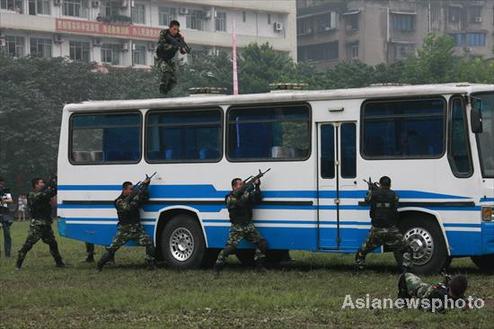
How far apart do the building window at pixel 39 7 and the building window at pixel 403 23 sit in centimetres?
4195

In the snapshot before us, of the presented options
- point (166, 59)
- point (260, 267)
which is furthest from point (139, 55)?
point (260, 267)

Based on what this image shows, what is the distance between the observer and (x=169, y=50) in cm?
1698

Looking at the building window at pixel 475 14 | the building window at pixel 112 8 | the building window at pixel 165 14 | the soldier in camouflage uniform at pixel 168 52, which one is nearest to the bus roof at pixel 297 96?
the soldier in camouflage uniform at pixel 168 52

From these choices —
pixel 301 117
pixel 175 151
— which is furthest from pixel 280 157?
pixel 175 151

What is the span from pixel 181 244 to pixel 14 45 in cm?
6030

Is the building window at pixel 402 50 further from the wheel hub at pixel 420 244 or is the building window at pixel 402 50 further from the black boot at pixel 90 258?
the wheel hub at pixel 420 244

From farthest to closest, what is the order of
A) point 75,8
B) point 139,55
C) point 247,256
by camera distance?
point 139,55 → point 75,8 → point 247,256

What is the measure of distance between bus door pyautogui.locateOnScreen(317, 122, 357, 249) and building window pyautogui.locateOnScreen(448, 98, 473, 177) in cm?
164

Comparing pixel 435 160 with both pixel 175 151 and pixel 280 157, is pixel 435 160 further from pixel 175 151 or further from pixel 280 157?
pixel 175 151

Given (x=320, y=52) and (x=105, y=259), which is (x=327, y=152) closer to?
(x=105, y=259)

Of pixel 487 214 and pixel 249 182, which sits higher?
pixel 249 182

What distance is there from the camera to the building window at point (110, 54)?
81438mm

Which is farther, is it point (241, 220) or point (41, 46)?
point (41, 46)

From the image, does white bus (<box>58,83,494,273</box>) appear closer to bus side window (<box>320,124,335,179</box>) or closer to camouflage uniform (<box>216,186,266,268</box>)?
bus side window (<box>320,124,335,179</box>)
